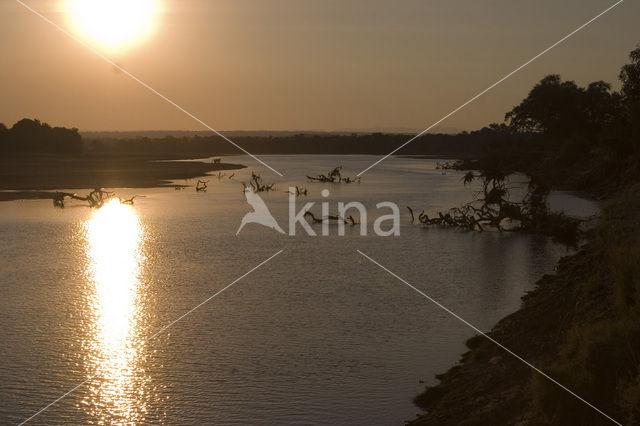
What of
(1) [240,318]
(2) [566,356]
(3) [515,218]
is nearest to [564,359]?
(2) [566,356]

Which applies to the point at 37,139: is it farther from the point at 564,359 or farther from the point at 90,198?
the point at 564,359

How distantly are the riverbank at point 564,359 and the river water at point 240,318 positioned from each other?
677 mm

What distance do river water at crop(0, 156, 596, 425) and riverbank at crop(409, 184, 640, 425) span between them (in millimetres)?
677

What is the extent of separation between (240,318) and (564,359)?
7.80 m

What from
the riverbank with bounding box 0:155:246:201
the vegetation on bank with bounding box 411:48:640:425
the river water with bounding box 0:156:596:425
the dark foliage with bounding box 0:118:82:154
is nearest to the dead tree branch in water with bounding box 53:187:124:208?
the riverbank with bounding box 0:155:246:201

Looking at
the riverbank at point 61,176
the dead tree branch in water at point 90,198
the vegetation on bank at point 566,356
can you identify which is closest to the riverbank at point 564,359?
the vegetation on bank at point 566,356

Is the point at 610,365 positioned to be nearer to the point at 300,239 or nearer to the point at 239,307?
the point at 239,307

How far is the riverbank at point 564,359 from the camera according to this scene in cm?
761

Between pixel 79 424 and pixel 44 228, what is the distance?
72.2 feet

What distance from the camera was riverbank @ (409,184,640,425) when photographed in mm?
7605

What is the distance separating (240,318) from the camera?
15148 millimetres

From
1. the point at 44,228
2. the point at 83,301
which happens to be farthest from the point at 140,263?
the point at 44,228

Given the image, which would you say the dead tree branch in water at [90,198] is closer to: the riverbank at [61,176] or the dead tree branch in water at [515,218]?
the riverbank at [61,176]

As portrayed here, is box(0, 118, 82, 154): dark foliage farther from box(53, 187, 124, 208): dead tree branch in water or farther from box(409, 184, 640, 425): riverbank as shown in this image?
box(409, 184, 640, 425): riverbank
